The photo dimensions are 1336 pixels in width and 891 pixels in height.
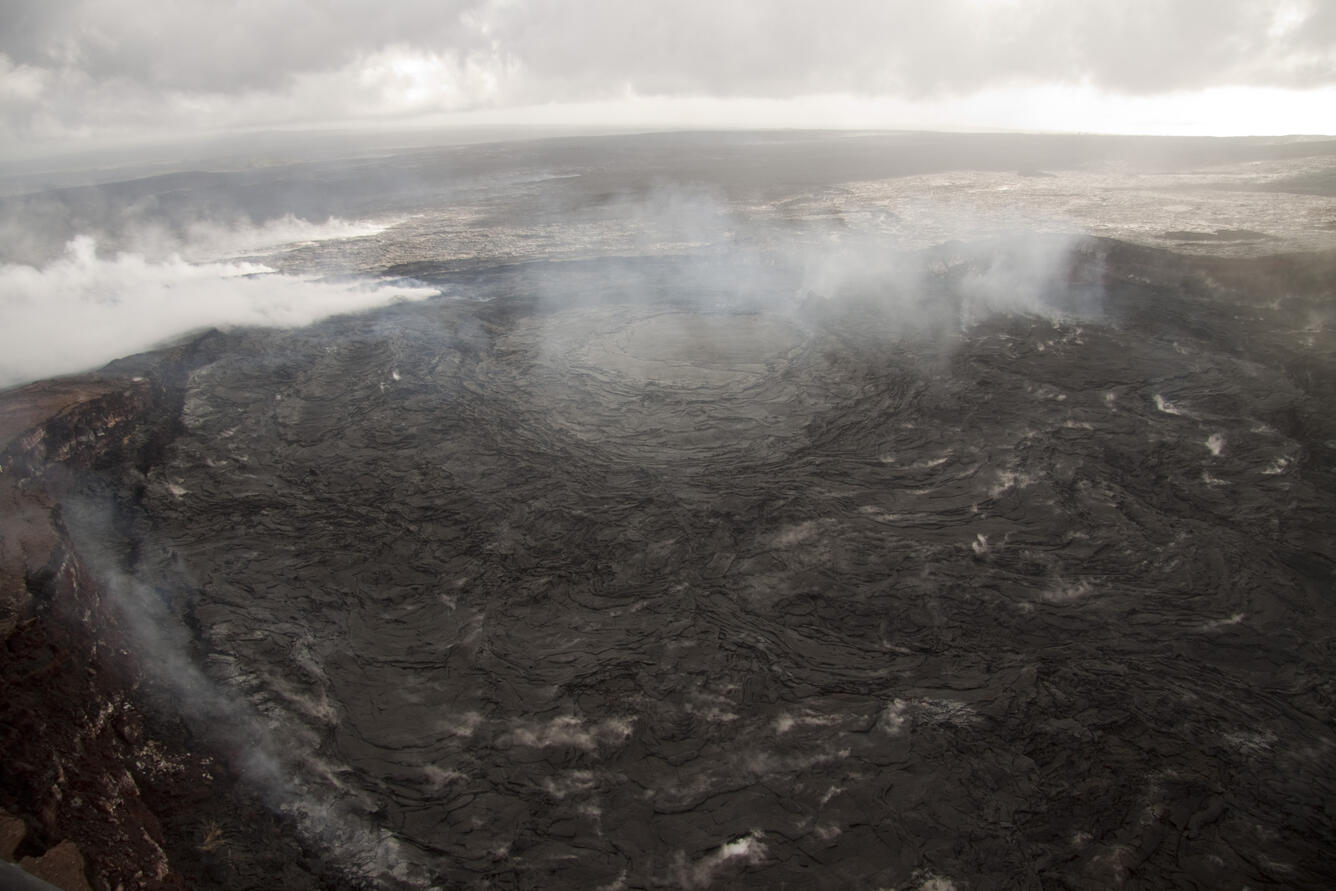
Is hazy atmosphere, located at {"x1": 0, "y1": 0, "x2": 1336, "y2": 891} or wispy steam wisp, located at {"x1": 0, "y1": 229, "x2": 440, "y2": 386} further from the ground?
wispy steam wisp, located at {"x1": 0, "y1": 229, "x2": 440, "y2": 386}

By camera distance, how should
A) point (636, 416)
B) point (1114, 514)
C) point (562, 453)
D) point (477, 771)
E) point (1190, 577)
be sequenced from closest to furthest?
point (477, 771) → point (1190, 577) → point (1114, 514) → point (562, 453) → point (636, 416)

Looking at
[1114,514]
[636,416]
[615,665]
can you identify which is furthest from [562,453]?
[1114,514]

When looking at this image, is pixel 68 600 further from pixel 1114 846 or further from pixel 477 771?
pixel 1114 846

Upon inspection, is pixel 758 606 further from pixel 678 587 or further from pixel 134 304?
pixel 134 304

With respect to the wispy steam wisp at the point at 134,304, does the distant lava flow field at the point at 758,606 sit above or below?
below

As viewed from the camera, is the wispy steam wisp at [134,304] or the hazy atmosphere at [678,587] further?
the wispy steam wisp at [134,304]

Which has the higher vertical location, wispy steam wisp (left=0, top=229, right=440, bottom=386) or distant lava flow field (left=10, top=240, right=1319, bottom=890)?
wispy steam wisp (left=0, top=229, right=440, bottom=386)

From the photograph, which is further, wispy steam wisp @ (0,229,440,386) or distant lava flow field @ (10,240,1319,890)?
wispy steam wisp @ (0,229,440,386)

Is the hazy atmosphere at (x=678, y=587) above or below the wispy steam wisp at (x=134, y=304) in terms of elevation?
below
